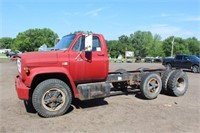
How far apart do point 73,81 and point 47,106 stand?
106 centimetres

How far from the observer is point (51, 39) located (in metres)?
105

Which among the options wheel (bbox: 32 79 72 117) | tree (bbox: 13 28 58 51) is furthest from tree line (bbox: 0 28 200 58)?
wheel (bbox: 32 79 72 117)

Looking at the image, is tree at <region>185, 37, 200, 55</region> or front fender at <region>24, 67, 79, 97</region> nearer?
front fender at <region>24, 67, 79, 97</region>

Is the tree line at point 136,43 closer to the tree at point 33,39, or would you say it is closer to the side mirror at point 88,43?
the tree at point 33,39

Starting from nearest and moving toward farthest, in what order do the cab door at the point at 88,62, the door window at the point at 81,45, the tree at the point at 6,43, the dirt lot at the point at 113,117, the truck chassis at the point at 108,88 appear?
the dirt lot at the point at 113,117 → the truck chassis at the point at 108,88 → the cab door at the point at 88,62 → the door window at the point at 81,45 → the tree at the point at 6,43

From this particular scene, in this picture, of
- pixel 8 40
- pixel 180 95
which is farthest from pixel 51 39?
pixel 180 95

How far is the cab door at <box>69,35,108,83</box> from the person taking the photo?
7.31 meters

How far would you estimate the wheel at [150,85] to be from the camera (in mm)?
8938

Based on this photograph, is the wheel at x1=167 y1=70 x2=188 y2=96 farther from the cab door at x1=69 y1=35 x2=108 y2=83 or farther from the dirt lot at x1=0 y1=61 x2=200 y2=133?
the cab door at x1=69 y1=35 x2=108 y2=83

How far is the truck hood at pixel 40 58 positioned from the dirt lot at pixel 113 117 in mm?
1460

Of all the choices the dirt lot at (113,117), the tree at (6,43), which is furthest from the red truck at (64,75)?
the tree at (6,43)

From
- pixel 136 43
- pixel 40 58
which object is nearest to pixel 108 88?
pixel 40 58

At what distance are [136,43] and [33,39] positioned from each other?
148 ft

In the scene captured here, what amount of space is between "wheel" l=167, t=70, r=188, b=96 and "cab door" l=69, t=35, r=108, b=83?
122 inches
